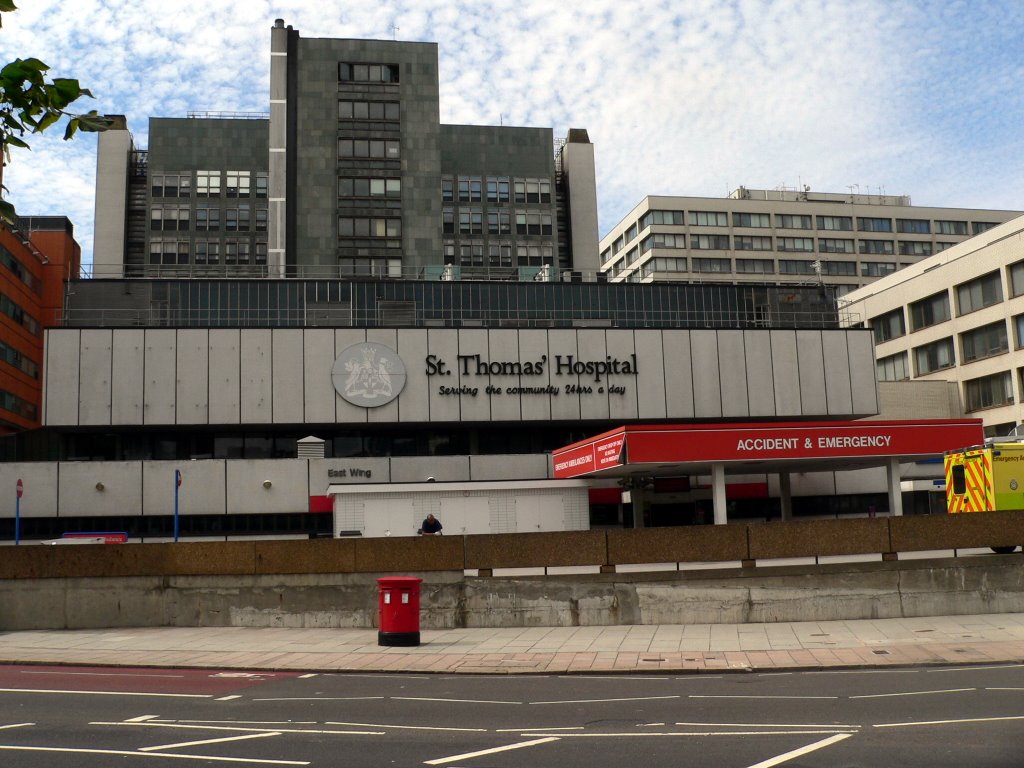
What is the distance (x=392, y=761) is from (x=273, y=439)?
46053 mm

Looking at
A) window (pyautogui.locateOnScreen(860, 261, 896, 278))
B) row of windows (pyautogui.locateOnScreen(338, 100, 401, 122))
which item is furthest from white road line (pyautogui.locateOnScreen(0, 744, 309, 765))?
window (pyautogui.locateOnScreen(860, 261, 896, 278))

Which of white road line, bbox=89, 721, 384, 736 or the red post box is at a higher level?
the red post box

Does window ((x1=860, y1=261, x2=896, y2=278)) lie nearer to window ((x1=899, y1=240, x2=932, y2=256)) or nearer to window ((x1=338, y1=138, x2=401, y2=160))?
window ((x1=899, y1=240, x2=932, y2=256))

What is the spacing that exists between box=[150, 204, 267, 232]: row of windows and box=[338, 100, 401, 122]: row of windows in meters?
15.8

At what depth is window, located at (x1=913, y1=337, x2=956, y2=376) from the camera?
7506 cm

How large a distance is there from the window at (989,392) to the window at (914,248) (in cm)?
5523

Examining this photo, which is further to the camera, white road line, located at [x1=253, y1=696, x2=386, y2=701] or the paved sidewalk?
the paved sidewalk

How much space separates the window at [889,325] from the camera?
81.9 metres

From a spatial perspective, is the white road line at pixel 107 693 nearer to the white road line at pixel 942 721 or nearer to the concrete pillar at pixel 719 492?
the white road line at pixel 942 721

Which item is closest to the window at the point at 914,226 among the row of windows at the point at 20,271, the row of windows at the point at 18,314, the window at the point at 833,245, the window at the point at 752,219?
the window at the point at 833,245

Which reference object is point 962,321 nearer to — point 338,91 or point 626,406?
point 626,406

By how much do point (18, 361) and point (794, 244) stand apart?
91416mm

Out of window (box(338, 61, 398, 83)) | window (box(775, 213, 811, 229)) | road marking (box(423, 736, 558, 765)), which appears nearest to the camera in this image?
road marking (box(423, 736, 558, 765))

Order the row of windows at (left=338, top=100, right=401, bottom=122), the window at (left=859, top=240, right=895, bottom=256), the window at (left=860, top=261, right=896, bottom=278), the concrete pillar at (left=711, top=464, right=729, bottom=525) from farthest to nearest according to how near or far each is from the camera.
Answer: the window at (left=859, top=240, right=895, bottom=256), the window at (left=860, top=261, right=896, bottom=278), the row of windows at (left=338, top=100, right=401, bottom=122), the concrete pillar at (left=711, top=464, right=729, bottom=525)
